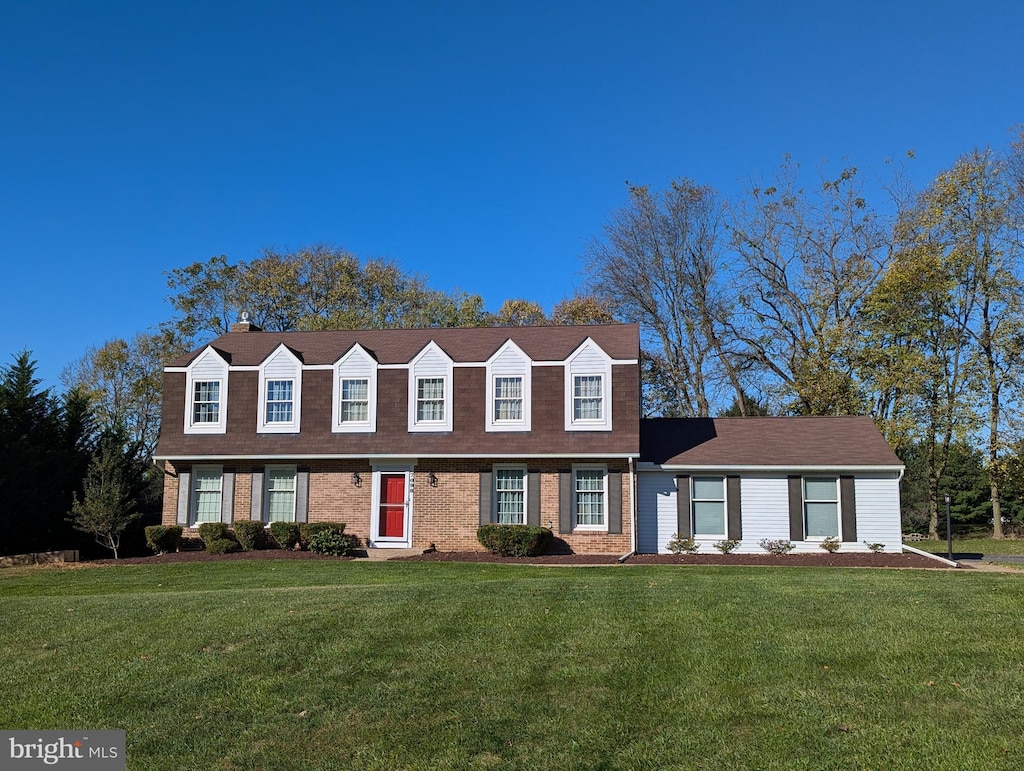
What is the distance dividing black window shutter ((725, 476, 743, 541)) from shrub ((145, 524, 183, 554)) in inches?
595

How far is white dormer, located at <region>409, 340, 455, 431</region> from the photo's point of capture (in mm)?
24094

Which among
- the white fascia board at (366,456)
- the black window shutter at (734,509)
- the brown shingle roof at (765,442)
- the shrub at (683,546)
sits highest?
the brown shingle roof at (765,442)

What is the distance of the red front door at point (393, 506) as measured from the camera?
2361cm

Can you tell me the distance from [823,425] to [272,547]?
16.1 m

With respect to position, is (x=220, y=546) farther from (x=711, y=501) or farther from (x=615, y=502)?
(x=711, y=501)

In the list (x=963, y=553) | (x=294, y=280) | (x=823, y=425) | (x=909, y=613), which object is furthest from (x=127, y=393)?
(x=909, y=613)

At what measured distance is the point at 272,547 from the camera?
23719 mm

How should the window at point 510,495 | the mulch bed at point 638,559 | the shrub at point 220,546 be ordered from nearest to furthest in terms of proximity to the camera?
the mulch bed at point 638,559, the shrub at point 220,546, the window at point 510,495

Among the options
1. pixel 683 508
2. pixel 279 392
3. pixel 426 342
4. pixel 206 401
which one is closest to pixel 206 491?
pixel 206 401

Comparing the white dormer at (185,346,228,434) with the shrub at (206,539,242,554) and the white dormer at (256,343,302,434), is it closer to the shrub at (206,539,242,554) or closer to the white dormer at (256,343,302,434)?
the white dormer at (256,343,302,434)

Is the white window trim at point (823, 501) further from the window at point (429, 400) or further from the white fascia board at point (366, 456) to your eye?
the window at point (429, 400)

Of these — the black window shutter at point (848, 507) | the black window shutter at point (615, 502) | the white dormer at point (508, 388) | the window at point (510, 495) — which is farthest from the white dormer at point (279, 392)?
the black window shutter at point (848, 507)

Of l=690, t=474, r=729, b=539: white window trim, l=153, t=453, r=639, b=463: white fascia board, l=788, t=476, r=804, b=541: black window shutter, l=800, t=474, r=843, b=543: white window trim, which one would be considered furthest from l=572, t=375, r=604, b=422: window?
l=800, t=474, r=843, b=543: white window trim

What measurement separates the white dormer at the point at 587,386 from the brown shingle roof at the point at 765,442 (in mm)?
1768
